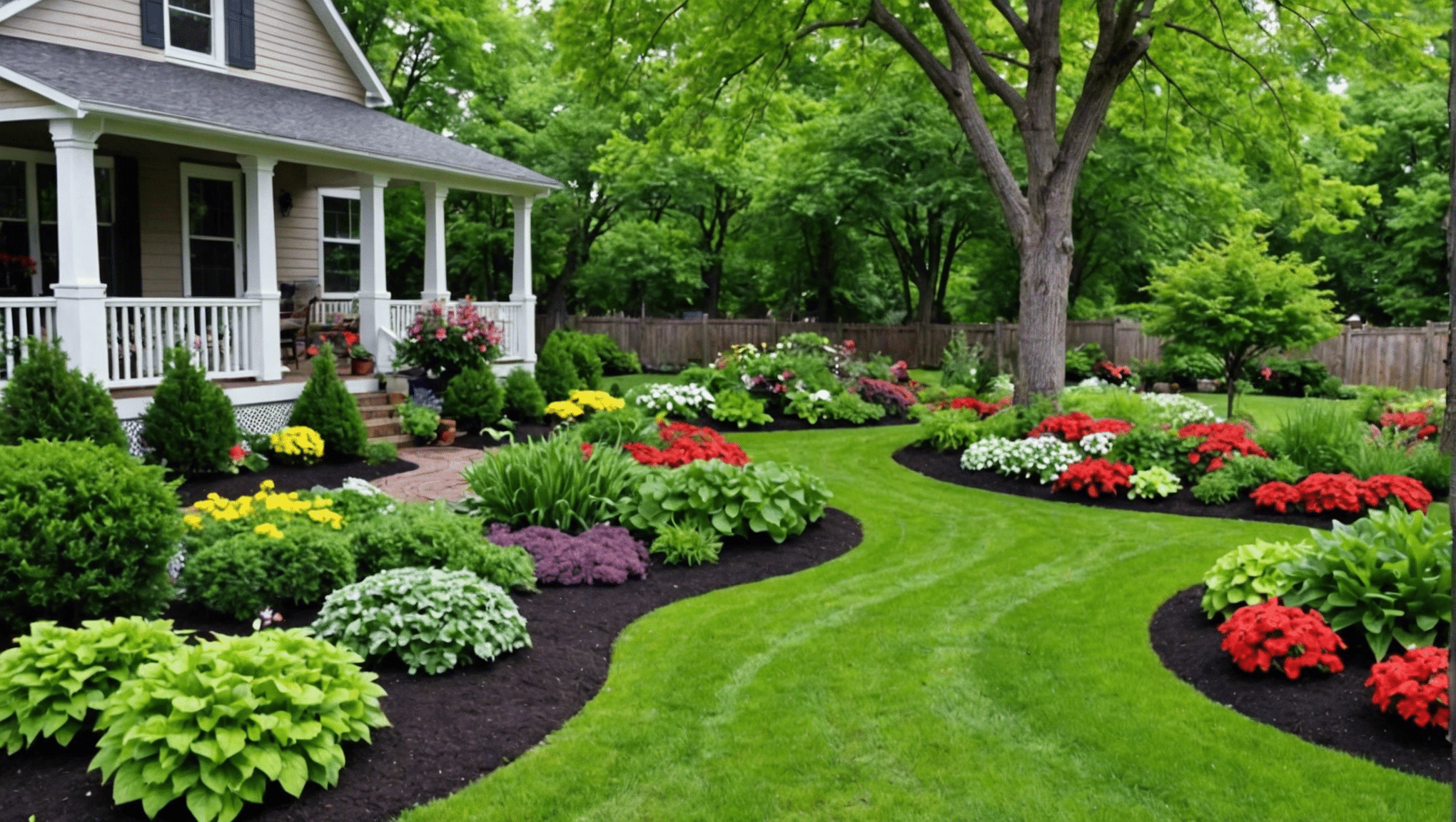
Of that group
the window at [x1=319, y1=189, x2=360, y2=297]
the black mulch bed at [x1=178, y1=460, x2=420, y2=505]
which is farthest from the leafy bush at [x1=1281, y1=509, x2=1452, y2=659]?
the window at [x1=319, y1=189, x2=360, y2=297]

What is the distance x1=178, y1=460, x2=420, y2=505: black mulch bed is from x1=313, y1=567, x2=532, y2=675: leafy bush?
4.89 meters

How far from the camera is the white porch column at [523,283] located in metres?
17.1

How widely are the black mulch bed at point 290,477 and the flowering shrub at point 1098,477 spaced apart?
21.4 feet

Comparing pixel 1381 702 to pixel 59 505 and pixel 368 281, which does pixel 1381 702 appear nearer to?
pixel 59 505

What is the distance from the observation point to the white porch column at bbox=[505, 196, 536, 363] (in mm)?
17125

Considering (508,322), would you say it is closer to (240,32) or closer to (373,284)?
(373,284)

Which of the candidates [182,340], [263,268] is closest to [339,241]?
[263,268]

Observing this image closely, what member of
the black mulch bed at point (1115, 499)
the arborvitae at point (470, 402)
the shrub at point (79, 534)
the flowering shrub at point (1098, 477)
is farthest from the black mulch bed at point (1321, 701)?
the arborvitae at point (470, 402)

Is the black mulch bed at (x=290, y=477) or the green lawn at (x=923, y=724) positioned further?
the black mulch bed at (x=290, y=477)

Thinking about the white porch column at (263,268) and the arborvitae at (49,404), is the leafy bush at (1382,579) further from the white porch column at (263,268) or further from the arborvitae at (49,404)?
the white porch column at (263,268)

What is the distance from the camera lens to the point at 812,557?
815 centimetres

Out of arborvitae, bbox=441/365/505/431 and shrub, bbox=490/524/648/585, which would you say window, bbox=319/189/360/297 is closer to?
arborvitae, bbox=441/365/505/431

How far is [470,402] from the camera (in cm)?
1393

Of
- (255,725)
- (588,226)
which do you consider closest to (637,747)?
(255,725)
